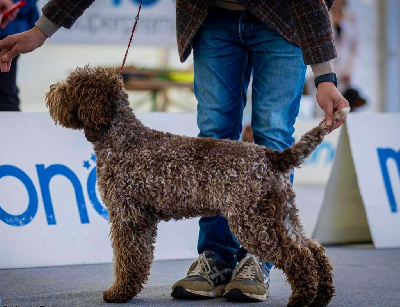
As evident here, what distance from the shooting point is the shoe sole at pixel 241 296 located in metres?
2.36

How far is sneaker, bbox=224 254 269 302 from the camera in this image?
2.36 meters

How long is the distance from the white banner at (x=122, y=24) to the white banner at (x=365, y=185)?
6.48 feet

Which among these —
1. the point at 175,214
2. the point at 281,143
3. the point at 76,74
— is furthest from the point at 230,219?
the point at 76,74

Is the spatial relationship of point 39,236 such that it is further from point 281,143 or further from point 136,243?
point 281,143

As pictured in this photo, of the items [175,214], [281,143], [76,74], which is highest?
[76,74]

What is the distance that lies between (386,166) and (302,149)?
188 cm

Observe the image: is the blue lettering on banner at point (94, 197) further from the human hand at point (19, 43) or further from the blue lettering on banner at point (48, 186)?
the human hand at point (19, 43)

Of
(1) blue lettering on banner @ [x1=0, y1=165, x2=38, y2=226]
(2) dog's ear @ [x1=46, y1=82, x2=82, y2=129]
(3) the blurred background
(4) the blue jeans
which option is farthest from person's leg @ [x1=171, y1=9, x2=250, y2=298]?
(3) the blurred background

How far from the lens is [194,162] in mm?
2209

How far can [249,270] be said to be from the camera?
244 cm

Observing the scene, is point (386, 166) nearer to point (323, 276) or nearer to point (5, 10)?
point (323, 276)

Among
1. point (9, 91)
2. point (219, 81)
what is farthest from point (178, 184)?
point (9, 91)

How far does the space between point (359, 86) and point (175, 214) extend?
20.4 feet

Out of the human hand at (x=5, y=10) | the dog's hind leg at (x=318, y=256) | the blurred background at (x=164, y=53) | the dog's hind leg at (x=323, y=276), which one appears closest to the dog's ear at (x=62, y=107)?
the dog's hind leg at (x=318, y=256)
